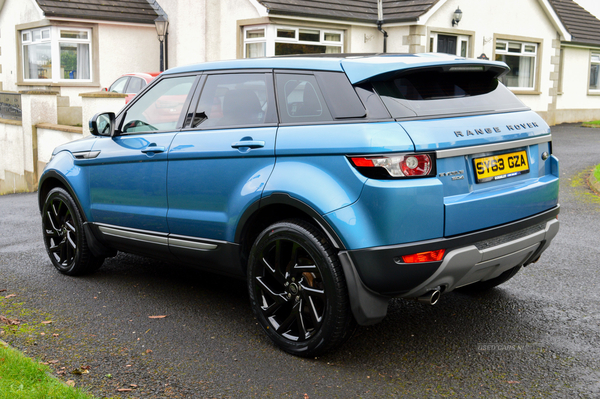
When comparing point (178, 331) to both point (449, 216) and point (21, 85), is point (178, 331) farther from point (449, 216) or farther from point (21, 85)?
point (21, 85)

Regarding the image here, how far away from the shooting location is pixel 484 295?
5129 mm

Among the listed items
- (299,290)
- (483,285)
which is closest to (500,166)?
(299,290)

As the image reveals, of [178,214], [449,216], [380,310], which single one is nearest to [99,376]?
[178,214]

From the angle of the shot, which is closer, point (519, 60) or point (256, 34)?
point (256, 34)

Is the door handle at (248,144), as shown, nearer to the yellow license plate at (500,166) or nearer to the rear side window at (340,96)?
the rear side window at (340,96)

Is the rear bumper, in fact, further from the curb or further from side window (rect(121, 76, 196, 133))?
the curb

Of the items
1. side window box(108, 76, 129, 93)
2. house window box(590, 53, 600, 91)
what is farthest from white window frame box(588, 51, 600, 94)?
side window box(108, 76, 129, 93)

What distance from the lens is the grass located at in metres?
3.35

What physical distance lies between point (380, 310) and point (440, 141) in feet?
3.38

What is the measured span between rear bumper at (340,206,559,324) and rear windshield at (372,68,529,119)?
76 cm

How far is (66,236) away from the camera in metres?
5.84

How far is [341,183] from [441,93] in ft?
2.99

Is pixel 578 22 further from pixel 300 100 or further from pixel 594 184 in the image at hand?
pixel 300 100

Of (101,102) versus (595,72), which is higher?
(595,72)
